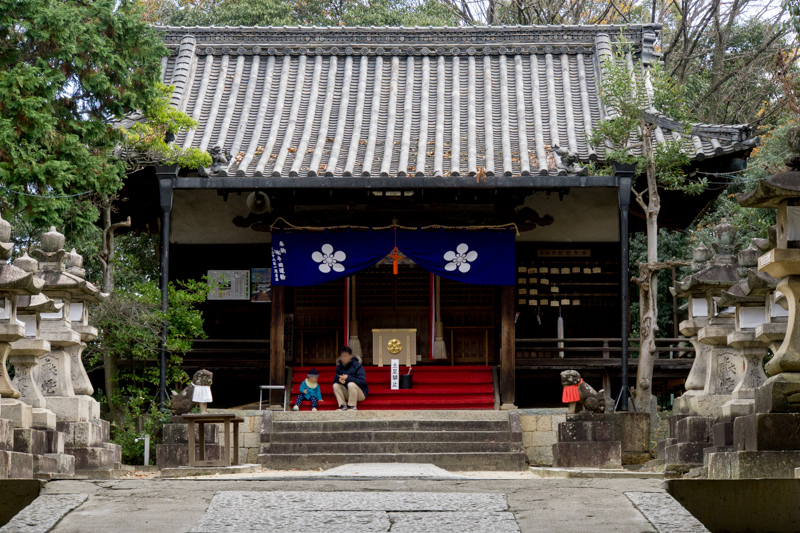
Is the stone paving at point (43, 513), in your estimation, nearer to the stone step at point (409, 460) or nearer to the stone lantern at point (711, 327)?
the stone lantern at point (711, 327)

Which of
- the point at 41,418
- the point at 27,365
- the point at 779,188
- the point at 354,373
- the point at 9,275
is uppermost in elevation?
the point at 779,188

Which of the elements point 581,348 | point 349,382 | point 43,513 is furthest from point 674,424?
point 43,513

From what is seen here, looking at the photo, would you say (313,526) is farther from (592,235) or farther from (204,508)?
(592,235)

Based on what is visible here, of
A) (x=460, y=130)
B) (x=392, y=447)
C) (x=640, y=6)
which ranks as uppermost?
(x=640, y=6)

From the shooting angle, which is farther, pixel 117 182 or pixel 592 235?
pixel 592 235

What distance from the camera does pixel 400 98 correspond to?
1967cm

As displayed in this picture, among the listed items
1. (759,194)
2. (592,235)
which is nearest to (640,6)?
(592,235)

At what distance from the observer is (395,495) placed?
623cm

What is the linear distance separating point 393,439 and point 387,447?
252 mm

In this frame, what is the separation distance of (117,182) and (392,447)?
5493 millimetres

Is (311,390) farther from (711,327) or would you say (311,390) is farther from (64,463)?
(711,327)

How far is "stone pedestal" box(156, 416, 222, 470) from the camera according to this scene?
13547 mm

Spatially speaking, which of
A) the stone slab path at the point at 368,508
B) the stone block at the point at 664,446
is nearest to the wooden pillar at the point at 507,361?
the stone block at the point at 664,446

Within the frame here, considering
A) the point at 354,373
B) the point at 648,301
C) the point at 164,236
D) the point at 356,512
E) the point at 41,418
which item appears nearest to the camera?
the point at 356,512
